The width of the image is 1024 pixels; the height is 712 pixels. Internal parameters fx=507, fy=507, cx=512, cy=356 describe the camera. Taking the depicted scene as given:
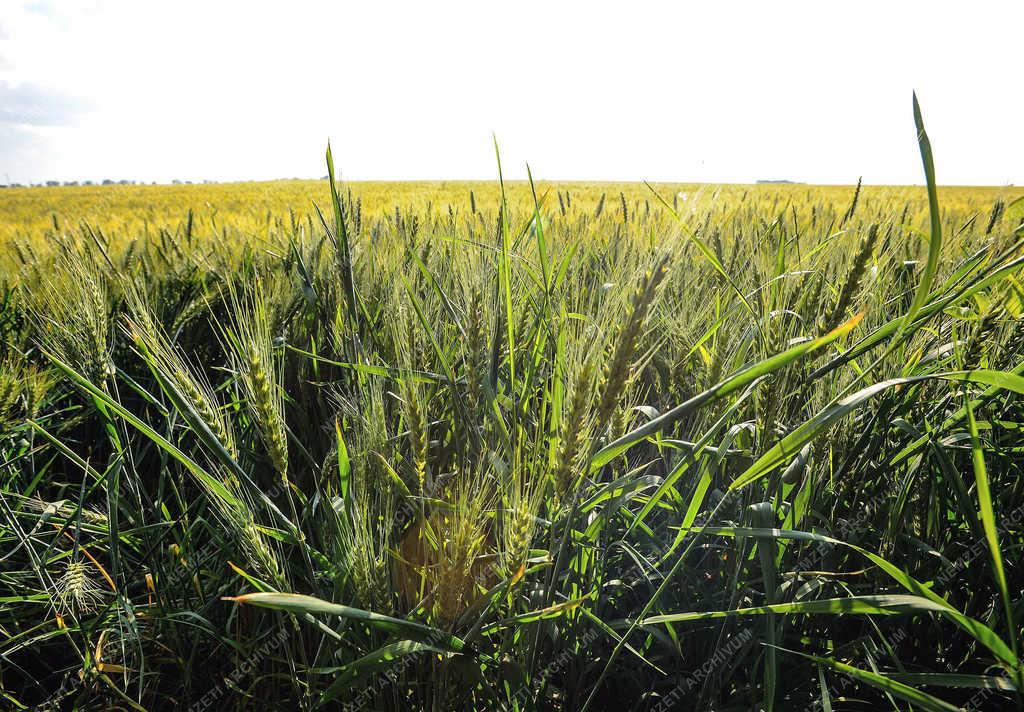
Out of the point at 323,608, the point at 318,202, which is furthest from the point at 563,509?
the point at 318,202

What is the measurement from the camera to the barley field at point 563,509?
0.61 metres

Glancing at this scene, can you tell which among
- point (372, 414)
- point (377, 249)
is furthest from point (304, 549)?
point (377, 249)

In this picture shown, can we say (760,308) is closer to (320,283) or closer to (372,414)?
(372,414)

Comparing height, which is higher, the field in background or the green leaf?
the field in background

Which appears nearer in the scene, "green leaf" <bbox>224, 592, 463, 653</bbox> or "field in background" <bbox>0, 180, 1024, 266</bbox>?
"green leaf" <bbox>224, 592, 463, 653</bbox>

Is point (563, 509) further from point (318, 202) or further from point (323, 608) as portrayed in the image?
point (318, 202)

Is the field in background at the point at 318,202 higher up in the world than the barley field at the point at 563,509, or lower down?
higher up

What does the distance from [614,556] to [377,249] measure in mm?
1029

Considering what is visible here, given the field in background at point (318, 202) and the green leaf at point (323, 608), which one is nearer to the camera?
the green leaf at point (323, 608)

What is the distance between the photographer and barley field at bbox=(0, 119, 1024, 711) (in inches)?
23.9

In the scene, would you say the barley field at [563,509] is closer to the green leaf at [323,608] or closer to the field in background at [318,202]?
the green leaf at [323,608]

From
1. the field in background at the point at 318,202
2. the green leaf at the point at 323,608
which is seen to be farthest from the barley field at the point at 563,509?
the field in background at the point at 318,202

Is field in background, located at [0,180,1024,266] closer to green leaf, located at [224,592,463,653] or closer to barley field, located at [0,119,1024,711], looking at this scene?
barley field, located at [0,119,1024,711]

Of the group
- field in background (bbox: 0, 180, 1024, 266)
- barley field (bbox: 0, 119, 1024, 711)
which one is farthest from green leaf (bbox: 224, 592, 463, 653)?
field in background (bbox: 0, 180, 1024, 266)
